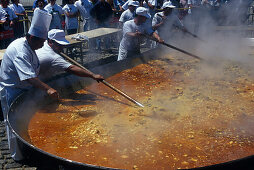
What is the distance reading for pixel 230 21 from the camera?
14516 millimetres

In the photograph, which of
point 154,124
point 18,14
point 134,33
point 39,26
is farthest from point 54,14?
point 154,124

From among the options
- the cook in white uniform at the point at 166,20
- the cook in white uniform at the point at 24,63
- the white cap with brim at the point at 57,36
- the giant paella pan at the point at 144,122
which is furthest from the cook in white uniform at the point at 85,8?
the cook in white uniform at the point at 24,63

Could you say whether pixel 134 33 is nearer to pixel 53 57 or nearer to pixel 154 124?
pixel 53 57

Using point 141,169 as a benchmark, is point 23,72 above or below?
above

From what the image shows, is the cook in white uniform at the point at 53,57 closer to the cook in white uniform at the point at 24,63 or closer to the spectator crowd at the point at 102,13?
the cook in white uniform at the point at 24,63

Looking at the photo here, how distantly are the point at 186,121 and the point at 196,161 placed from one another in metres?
1.01

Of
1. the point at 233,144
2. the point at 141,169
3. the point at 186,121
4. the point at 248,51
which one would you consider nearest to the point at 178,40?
the point at 248,51

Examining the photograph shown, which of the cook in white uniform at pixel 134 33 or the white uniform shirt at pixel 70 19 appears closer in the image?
the cook in white uniform at pixel 134 33

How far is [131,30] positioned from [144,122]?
11.8ft

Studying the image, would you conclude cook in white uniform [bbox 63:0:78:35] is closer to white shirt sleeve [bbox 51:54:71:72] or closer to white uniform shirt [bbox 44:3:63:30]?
white uniform shirt [bbox 44:3:63:30]

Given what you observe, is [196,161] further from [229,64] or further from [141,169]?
[229,64]

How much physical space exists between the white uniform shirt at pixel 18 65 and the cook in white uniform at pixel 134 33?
3.37 m

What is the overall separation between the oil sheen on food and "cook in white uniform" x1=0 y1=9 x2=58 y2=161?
0.55 meters

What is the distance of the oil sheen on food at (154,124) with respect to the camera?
349 centimetres
